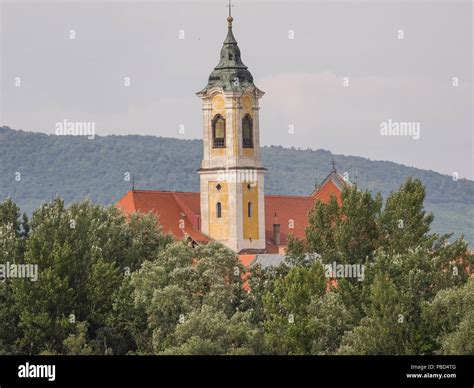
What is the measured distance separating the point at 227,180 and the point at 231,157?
5.40 feet

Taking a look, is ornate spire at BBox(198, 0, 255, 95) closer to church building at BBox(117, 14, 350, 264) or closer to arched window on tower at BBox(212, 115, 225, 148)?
church building at BBox(117, 14, 350, 264)

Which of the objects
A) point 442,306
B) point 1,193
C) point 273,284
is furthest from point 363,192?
point 1,193

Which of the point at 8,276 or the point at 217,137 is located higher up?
the point at 217,137

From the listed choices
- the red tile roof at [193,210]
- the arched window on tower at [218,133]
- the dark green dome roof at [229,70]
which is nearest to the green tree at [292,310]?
the red tile roof at [193,210]

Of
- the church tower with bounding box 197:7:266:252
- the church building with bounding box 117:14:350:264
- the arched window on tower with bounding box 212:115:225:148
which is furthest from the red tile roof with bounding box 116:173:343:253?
the arched window on tower with bounding box 212:115:225:148

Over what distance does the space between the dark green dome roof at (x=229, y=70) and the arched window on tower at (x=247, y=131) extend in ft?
8.43

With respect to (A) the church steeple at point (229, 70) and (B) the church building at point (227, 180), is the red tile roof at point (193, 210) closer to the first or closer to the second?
(B) the church building at point (227, 180)

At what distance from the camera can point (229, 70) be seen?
121 meters

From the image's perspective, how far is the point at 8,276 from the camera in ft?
292

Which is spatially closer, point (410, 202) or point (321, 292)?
point (321, 292)

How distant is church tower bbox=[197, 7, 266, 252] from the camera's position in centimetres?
12075

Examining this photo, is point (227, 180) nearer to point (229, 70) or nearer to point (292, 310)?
point (229, 70)
